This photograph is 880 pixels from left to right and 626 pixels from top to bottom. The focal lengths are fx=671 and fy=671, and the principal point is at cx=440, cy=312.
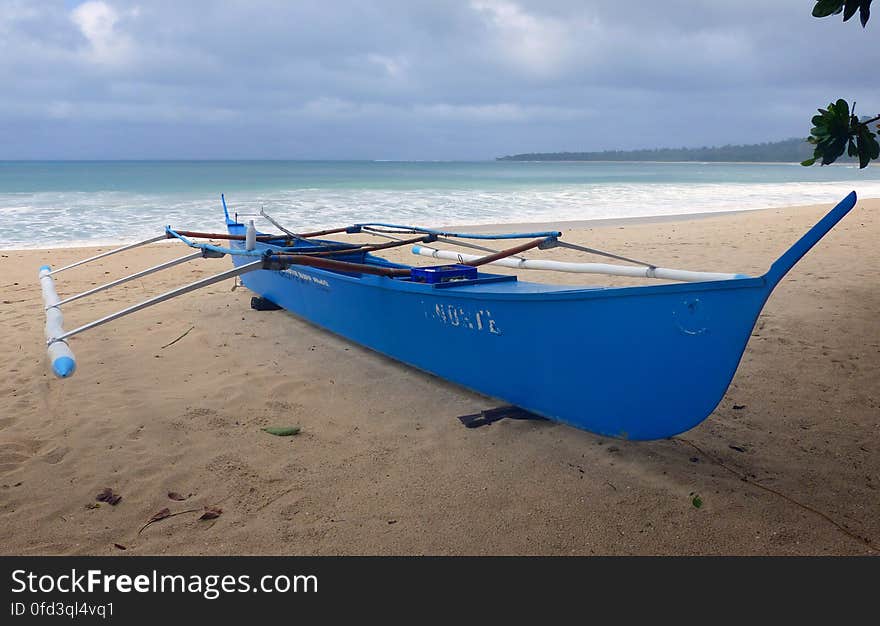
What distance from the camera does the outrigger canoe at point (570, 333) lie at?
223cm

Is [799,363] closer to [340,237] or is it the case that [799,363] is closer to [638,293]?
[638,293]

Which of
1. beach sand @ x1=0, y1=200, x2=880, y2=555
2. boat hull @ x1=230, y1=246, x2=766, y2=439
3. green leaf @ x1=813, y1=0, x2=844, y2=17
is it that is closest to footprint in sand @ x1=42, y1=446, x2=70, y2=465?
beach sand @ x1=0, y1=200, x2=880, y2=555

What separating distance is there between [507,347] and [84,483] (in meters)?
1.81

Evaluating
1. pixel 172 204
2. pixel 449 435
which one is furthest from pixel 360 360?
pixel 172 204

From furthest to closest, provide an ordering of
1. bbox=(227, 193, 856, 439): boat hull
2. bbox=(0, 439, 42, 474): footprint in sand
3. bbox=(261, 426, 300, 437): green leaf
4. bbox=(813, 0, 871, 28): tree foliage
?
1. bbox=(261, 426, 300, 437): green leaf
2. bbox=(0, 439, 42, 474): footprint in sand
3. bbox=(813, 0, 871, 28): tree foliage
4. bbox=(227, 193, 856, 439): boat hull

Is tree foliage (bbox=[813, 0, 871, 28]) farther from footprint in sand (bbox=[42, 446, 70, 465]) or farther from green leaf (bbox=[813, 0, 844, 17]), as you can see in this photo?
footprint in sand (bbox=[42, 446, 70, 465])

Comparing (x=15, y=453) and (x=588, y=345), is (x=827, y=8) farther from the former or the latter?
(x=15, y=453)

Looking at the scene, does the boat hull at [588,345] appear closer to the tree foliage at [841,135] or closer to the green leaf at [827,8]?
the tree foliage at [841,135]

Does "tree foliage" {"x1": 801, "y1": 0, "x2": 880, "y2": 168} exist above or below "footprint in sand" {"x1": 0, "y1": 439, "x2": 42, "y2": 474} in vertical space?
above

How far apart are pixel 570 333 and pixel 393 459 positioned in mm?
896

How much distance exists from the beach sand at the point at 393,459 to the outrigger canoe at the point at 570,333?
18cm

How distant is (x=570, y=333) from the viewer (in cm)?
268

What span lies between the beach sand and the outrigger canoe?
0.59ft

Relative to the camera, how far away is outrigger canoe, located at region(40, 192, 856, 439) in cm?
223
